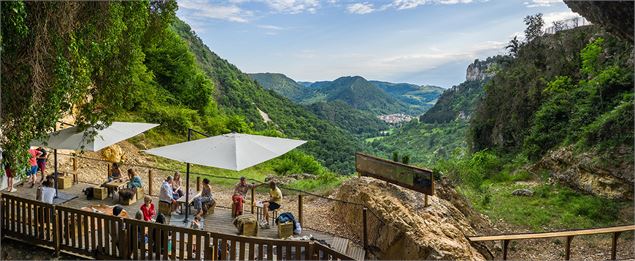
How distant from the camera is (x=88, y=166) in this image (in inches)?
633

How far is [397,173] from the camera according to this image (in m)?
11.7

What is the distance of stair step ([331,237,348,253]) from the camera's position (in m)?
9.46

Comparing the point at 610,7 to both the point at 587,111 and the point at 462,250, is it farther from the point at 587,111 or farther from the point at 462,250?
the point at 587,111

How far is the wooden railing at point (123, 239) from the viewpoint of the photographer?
7051 mm

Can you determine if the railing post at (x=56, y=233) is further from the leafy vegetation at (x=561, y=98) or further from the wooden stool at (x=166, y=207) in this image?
the leafy vegetation at (x=561, y=98)

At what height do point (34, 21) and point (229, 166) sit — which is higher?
point (34, 21)

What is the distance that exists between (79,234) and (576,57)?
32425 millimetres

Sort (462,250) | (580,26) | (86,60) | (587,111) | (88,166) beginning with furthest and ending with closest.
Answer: (580,26) → (587,111) → (88,166) → (462,250) → (86,60)

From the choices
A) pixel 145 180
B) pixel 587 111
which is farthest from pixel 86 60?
pixel 587 111

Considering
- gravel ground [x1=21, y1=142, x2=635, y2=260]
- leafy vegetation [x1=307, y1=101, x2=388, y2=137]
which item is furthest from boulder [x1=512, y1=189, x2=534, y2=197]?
leafy vegetation [x1=307, y1=101, x2=388, y2=137]

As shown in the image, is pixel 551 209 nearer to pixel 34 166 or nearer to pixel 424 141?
pixel 34 166

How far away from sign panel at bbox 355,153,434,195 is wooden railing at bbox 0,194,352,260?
15.2 ft

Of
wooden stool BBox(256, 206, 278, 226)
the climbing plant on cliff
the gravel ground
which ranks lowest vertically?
the gravel ground

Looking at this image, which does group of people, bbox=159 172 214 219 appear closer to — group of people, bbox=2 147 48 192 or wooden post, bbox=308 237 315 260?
group of people, bbox=2 147 48 192
